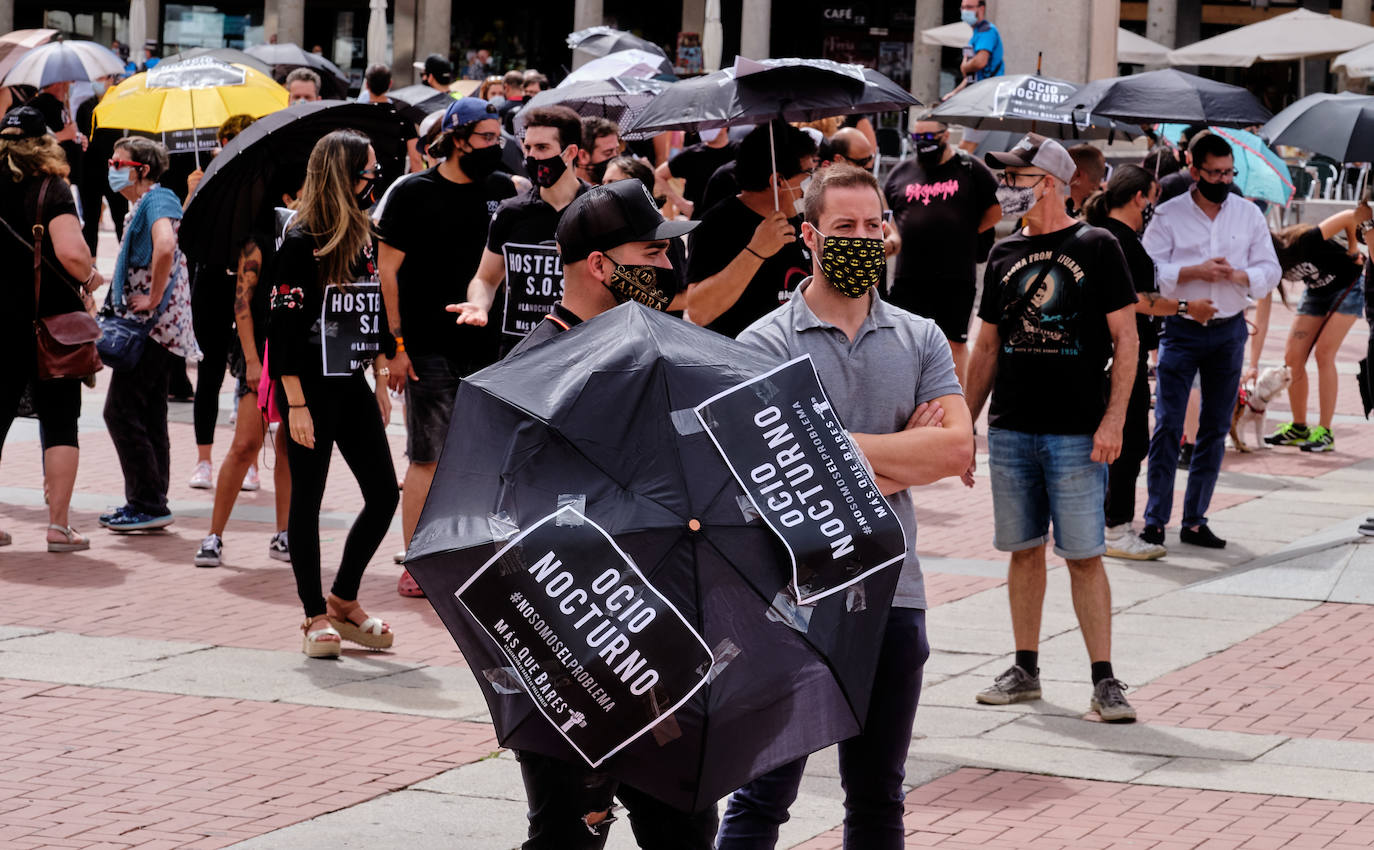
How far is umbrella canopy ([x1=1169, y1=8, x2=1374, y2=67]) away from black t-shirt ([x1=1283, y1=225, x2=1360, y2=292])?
17.6 metres

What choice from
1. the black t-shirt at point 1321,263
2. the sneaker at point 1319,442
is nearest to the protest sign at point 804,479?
the black t-shirt at point 1321,263

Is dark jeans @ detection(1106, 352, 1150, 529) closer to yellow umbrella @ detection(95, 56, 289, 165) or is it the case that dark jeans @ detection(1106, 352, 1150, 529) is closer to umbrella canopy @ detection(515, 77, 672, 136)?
umbrella canopy @ detection(515, 77, 672, 136)

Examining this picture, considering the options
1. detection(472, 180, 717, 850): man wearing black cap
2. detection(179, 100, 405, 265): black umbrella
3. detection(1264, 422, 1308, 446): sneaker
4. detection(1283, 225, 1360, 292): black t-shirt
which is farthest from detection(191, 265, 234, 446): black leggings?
detection(1264, 422, 1308, 446): sneaker

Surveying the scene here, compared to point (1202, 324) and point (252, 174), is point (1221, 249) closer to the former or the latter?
point (1202, 324)

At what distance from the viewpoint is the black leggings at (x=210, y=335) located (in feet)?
34.8

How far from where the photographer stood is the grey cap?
6.67 meters

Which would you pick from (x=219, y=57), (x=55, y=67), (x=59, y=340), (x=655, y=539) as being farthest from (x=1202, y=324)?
(x=55, y=67)

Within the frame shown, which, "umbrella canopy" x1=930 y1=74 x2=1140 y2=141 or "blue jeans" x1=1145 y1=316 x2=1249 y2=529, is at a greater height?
"umbrella canopy" x1=930 y1=74 x2=1140 y2=141

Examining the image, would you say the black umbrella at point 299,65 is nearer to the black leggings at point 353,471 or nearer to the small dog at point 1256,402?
the small dog at point 1256,402

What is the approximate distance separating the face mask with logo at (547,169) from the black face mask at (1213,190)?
3.93 meters

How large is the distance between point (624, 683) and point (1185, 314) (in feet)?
23.9

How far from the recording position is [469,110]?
26.0ft

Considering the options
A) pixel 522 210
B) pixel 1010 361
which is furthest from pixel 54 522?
pixel 1010 361

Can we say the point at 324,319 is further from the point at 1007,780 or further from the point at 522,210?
the point at 1007,780
